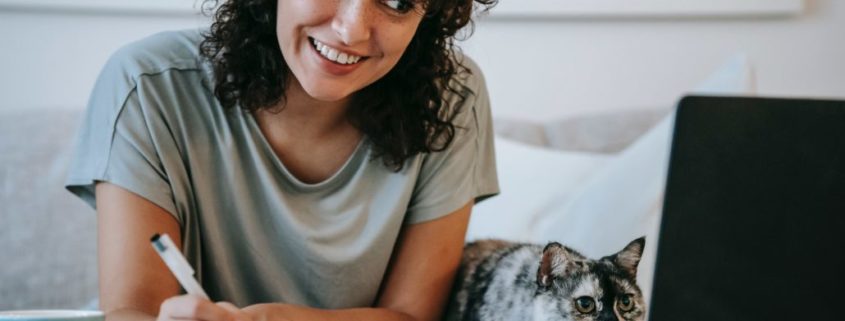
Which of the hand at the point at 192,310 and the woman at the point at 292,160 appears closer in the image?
the hand at the point at 192,310

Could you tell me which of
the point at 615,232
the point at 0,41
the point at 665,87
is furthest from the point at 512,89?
the point at 0,41

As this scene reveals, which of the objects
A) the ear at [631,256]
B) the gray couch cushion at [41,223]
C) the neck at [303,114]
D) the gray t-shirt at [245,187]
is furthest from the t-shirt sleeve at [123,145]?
the gray couch cushion at [41,223]

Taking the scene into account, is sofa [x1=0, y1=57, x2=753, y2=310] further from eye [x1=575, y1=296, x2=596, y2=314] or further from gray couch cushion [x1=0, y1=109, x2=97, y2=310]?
eye [x1=575, y1=296, x2=596, y2=314]

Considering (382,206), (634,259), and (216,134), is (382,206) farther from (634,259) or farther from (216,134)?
(634,259)

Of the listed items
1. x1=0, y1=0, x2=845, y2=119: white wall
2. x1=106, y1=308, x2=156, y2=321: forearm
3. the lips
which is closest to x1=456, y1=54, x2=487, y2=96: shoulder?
the lips

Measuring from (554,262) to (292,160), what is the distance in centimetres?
41

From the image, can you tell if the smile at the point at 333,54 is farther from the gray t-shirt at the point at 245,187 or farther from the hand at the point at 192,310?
the hand at the point at 192,310

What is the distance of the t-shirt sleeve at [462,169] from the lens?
120 centimetres

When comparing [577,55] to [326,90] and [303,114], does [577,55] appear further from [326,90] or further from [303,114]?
[326,90]

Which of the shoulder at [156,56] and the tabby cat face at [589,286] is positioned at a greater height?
the shoulder at [156,56]

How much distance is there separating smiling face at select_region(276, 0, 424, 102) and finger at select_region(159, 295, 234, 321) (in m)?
0.33

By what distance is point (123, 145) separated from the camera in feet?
3.49

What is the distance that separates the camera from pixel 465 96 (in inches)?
49.7

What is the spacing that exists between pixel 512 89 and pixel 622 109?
0.24 m
